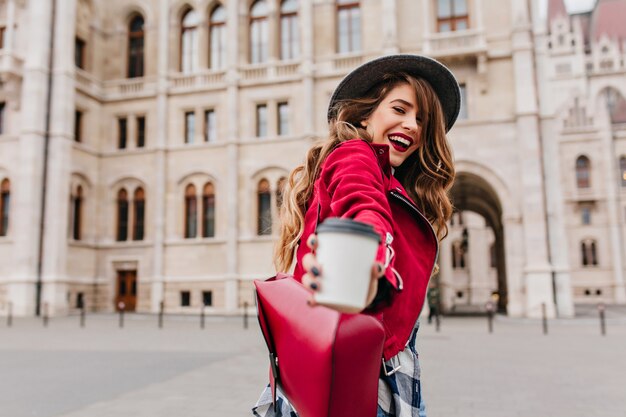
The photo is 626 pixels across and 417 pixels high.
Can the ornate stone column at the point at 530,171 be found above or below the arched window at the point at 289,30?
below

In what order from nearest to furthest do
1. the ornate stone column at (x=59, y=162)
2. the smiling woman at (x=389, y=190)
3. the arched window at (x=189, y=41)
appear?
the smiling woman at (x=389, y=190)
the ornate stone column at (x=59, y=162)
the arched window at (x=189, y=41)

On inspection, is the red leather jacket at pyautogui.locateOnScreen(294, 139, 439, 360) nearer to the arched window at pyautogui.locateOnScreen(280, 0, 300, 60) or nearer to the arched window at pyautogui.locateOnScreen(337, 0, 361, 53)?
the arched window at pyautogui.locateOnScreen(337, 0, 361, 53)

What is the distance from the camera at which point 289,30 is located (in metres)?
26.6

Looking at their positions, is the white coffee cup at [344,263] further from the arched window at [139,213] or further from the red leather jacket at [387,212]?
the arched window at [139,213]

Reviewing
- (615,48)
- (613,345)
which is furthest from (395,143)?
(615,48)

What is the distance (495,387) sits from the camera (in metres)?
6.94

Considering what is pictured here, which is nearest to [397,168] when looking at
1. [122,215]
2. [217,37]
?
[122,215]

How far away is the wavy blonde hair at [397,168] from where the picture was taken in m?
1.94

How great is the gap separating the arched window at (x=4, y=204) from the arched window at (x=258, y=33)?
1287cm

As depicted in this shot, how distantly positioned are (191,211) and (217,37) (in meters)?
8.88

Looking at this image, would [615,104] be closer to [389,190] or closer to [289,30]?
[289,30]

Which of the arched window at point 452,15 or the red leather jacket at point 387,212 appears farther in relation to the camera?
the arched window at point 452,15

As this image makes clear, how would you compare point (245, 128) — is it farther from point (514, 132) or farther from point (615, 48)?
point (615, 48)

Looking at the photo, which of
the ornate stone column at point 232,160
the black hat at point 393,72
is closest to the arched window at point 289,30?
the ornate stone column at point 232,160
